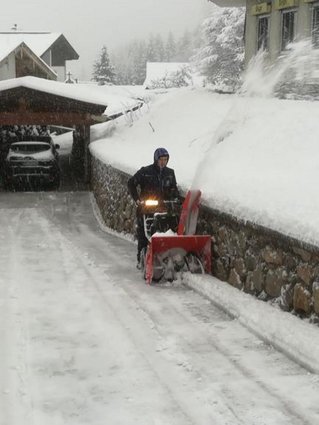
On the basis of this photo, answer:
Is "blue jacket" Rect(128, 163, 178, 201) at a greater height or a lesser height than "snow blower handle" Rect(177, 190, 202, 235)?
greater

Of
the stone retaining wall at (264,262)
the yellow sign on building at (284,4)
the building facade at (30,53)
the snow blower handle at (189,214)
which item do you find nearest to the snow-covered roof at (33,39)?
the building facade at (30,53)

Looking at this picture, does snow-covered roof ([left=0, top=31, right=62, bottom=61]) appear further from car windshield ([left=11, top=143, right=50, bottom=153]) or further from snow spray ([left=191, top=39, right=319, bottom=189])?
snow spray ([left=191, top=39, right=319, bottom=189])

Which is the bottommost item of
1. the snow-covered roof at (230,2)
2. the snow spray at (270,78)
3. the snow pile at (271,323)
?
the snow pile at (271,323)

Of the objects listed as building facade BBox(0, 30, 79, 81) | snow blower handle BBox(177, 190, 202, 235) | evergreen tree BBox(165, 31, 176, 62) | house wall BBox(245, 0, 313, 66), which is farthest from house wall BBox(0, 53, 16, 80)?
evergreen tree BBox(165, 31, 176, 62)

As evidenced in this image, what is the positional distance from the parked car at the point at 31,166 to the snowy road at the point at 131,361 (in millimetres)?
13684

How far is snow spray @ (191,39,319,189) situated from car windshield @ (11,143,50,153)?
6928 millimetres

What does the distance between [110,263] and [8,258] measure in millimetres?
1766

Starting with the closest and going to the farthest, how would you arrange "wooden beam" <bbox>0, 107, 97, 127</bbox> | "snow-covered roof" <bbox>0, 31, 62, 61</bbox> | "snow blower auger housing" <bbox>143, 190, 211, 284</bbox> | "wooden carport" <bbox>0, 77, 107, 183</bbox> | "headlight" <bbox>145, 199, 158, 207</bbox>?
1. "snow blower auger housing" <bbox>143, 190, 211, 284</bbox>
2. "headlight" <bbox>145, 199, 158, 207</bbox>
3. "wooden carport" <bbox>0, 77, 107, 183</bbox>
4. "wooden beam" <bbox>0, 107, 97, 127</bbox>
5. "snow-covered roof" <bbox>0, 31, 62, 61</bbox>

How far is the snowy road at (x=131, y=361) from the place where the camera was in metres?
4.05

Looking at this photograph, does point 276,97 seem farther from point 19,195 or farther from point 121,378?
point 121,378

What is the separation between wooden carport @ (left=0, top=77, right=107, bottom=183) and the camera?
2236 centimetres

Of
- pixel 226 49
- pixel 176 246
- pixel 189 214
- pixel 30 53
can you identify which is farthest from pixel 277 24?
pixel 30 53

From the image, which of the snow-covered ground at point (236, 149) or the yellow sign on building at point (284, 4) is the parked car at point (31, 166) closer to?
the snow-covered ground at point (236, 149)

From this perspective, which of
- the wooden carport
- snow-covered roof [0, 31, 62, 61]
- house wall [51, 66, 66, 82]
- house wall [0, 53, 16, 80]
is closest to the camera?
the wooden carport
